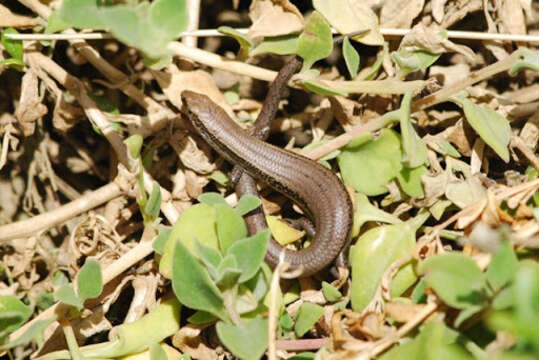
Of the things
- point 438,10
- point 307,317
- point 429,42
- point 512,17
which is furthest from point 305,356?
point 512,17

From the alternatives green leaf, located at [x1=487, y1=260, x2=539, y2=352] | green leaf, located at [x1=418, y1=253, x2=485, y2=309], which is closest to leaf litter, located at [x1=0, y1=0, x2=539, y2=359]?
green leaf, located at [x1=418, y1=253, x2=485, y2=309]

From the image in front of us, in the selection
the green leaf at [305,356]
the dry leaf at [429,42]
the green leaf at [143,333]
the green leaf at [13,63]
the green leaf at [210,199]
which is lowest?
the green leaf at [305,356]

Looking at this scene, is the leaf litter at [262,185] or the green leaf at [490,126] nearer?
the leaf litter at [262,185]

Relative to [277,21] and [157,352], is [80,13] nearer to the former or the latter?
[277,21]

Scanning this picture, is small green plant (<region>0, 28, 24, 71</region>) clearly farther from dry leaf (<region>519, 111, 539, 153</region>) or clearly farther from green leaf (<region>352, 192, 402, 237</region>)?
dry leaf (<region>519, 111, 539, 153</region>)

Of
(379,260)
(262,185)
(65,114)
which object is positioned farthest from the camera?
(262,185)

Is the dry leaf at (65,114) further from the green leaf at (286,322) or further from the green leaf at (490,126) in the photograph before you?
the green leaf at (490,126)

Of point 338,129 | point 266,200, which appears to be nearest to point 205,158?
point 266,200

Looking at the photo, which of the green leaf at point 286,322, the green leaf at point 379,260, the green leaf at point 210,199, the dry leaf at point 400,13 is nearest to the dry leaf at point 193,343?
the green leaf at point 286,322
